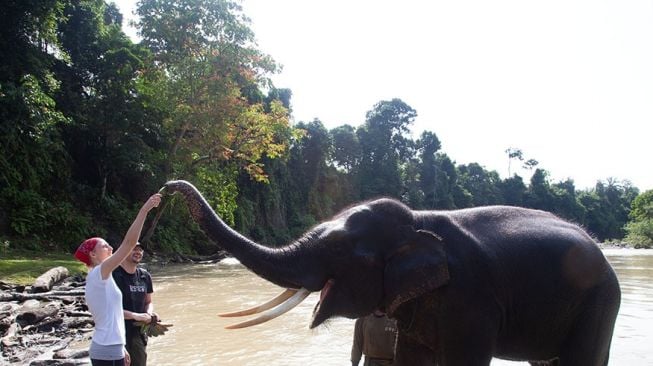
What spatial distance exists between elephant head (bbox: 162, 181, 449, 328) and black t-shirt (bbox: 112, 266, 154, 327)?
168 centimetres

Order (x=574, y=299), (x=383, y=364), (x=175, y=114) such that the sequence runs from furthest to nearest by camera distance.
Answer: (x=175, y=114) → (x=383, y=364) → (x=574, y=299)

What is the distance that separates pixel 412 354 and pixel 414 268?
76cm

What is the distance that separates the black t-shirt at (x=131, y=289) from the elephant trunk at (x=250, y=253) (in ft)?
6.32

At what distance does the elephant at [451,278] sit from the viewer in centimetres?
301

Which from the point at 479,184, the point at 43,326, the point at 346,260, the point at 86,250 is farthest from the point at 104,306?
the point at 479,184

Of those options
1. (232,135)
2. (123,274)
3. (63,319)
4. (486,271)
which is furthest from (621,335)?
(232,135)

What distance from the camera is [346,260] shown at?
10.2 ft

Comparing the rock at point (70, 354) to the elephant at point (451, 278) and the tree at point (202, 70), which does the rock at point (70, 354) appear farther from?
the tree at point (202, 70)

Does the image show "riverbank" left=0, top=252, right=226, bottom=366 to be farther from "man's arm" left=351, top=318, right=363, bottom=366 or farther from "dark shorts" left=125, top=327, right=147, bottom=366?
"man's arm" left=351, top=318, right=363, bottom=366

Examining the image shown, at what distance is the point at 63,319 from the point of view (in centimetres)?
857

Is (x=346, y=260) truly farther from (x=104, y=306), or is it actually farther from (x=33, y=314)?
(x=33, y=314)

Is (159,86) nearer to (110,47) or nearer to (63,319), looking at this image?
(110,47)

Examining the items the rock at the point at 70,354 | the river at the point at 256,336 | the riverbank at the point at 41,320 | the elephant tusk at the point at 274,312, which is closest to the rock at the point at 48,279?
the riverbank at the point at 41,320

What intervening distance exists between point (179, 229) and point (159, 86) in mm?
10105
